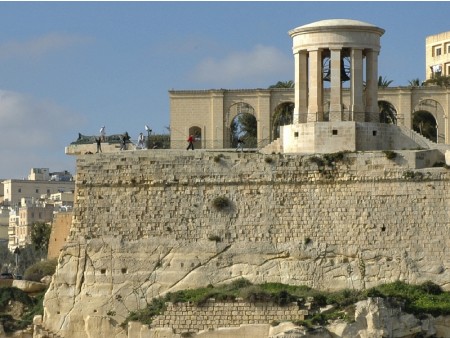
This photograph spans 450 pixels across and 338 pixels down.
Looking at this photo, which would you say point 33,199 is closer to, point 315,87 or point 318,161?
point 315,87

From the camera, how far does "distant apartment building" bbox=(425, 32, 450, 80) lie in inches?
2790

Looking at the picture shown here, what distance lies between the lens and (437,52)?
7225cm

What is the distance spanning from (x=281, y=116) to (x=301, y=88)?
5.23 m

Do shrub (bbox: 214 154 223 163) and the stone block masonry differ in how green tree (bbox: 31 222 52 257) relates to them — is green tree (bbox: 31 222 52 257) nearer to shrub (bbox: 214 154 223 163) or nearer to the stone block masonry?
shrub (bbox: 214 154 223 163)

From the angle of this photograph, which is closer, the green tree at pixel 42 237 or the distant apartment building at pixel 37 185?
the green tree at pixel 42 237

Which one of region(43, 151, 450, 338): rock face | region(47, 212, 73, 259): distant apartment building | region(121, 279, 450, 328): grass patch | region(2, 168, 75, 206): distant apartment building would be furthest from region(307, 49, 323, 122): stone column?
region(2, 168, 75, 206): distant apartment building

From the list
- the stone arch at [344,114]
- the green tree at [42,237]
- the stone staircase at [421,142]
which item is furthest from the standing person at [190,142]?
the green tree at [42,237]

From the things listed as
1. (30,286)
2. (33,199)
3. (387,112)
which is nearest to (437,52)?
(387,112)

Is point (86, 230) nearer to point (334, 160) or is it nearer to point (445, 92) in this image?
point (334, 160)

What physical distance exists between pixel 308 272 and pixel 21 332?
7.76 m

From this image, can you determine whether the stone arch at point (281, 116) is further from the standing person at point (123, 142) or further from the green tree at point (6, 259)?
the green tree at point (6, 259)

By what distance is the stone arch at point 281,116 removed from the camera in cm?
4886

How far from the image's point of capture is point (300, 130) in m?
43.4

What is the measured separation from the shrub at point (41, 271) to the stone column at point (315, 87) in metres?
11.1
